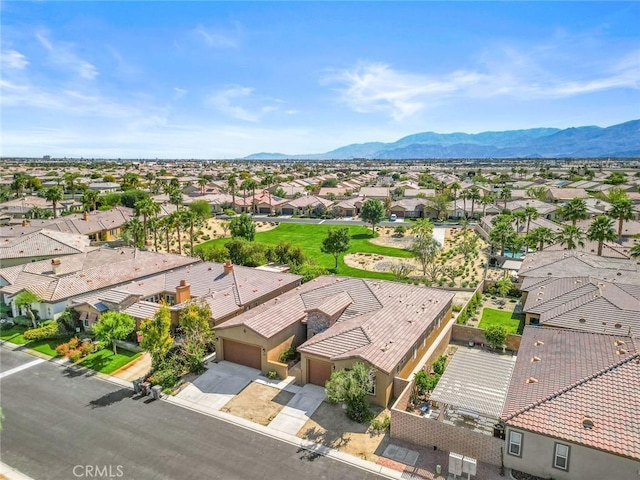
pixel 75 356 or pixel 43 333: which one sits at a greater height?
pixel 43 333

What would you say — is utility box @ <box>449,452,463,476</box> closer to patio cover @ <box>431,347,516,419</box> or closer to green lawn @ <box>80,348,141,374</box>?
patio cover @ <box>431,347,516,419</box>

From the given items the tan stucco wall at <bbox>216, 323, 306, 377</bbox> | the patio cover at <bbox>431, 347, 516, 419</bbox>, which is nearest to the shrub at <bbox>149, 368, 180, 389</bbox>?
the tan stucco wall at <bbox>216, 323, 306, 377</bbox>

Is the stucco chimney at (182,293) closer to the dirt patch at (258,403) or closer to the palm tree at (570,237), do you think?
the dirt patch at (258,403)

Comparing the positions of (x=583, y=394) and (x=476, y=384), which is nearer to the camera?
(x=583, y=394)

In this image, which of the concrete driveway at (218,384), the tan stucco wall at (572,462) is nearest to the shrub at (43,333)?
the concrete driveway at (218,384)

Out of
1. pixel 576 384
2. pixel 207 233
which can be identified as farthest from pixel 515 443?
pixel 207 233

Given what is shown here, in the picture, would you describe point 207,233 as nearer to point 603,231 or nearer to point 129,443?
point 129,443
